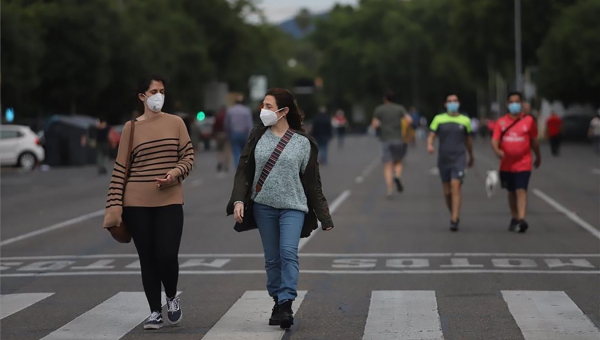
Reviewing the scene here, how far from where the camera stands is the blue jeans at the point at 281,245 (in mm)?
8750

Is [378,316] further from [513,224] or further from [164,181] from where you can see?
[513,224]

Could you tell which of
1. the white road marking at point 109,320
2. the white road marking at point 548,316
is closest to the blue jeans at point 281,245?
the white road marking at point 109,320

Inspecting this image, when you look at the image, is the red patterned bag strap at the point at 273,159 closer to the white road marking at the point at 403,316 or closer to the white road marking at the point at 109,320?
the white road marking at the point at 403,316

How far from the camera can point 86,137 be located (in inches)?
1849

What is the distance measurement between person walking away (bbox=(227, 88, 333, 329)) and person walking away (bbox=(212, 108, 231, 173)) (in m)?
25.3

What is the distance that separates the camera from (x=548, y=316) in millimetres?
9305

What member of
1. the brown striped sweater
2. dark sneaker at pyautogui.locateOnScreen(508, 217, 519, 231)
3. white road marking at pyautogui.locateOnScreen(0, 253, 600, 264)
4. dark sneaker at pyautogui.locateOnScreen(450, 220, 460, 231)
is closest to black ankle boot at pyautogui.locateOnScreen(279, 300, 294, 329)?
the brown striped sweater

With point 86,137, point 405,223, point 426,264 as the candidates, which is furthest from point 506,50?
point 426,264

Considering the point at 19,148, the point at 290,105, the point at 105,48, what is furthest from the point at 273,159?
the point at 105,48

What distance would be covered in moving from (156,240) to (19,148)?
3570 cm

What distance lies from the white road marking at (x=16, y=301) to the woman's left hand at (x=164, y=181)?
1.87 m

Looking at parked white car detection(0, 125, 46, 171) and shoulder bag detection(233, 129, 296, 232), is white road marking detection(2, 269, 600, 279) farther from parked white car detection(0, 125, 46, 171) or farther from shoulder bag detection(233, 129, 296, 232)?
parked white car detection(0, 125, 46, 171)

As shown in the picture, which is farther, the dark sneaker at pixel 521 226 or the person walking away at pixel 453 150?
the person walking away at pixel 453 150

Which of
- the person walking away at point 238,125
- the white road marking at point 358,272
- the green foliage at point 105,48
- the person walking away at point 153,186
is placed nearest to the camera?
the person walking away at point 153,186
